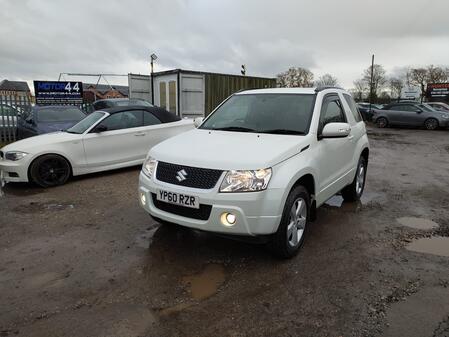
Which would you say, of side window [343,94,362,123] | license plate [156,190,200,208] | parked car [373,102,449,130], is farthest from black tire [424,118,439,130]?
license plate [156,190,200,208]

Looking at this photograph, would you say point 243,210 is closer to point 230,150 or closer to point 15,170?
point 230,150

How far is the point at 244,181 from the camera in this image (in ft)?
11.4

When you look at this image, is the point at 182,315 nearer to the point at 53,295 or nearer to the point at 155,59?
the point at 53,295

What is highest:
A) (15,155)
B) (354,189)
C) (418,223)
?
(15,155)

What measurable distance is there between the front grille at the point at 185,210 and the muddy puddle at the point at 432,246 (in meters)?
2.51

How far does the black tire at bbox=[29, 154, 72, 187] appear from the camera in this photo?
7.14m

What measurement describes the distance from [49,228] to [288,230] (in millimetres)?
3229

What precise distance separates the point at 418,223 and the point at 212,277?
3244 mm

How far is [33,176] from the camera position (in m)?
7.10

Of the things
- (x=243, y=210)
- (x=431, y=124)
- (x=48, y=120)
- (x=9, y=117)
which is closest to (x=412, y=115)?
(x=431, y=124)

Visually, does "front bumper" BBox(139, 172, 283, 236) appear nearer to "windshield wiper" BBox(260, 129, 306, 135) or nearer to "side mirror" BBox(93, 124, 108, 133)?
"windshield wiper" BBox(260, 129, 306, 135)

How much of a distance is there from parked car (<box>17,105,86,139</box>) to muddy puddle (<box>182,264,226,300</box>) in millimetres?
8015

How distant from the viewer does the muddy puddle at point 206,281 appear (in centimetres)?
337

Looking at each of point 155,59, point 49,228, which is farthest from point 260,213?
point 155,59
